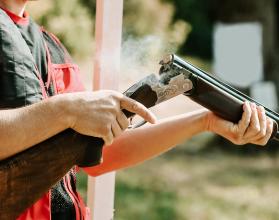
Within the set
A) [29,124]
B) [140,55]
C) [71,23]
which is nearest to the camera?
[29,124]

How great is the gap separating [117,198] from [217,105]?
3704 mm

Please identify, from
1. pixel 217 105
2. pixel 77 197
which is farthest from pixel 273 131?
pixel 77 197

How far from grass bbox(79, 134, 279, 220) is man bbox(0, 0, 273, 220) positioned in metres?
3.14

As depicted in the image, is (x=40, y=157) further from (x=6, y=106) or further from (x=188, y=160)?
(x=188, y=160)

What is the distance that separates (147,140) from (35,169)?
1.63 ft

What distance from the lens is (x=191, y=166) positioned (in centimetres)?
672

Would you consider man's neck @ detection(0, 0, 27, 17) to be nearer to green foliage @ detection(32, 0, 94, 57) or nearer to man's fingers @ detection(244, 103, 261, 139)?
man's fingers @ detection(244, 103, 261, 139)

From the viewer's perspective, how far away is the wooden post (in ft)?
6.18

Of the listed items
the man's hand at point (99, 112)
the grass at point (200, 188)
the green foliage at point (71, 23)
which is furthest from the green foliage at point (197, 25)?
the man's hand at point (99, 112)

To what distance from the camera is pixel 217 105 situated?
1.74 m

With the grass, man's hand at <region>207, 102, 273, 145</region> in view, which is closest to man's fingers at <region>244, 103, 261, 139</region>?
man's hand at <region>207, 102, 273, 145</region>

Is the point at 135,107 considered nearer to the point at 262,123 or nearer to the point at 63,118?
the point at 63,118

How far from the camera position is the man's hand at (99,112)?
4.47 feet

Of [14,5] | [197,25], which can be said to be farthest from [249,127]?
[197,25]
